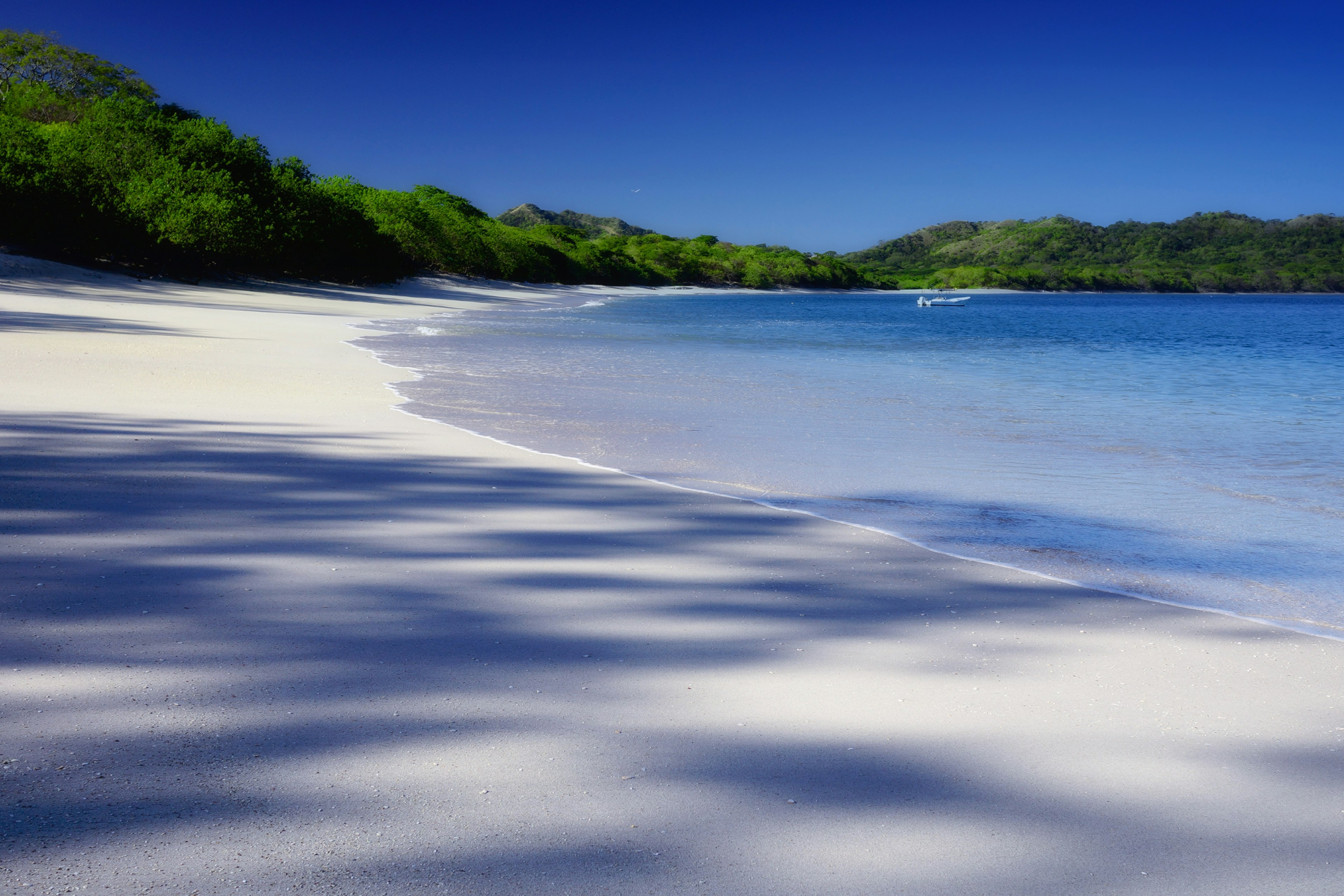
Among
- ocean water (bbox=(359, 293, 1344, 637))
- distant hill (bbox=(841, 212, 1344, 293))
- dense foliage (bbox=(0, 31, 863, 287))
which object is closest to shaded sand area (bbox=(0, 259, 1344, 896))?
ocean water (bbox=(359, 293, 1344, 637))

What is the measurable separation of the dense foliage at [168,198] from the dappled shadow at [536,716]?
25349 mm

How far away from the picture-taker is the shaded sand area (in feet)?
5.57

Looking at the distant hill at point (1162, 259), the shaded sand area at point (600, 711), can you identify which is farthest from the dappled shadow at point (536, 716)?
the distant hill at point (1162, 259)

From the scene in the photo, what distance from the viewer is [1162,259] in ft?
511

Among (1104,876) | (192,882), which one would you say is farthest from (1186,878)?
(192,882)

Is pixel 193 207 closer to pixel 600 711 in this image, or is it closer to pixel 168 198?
pixel 168 198

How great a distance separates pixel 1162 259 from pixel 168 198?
167m

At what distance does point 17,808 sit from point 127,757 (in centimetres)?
23

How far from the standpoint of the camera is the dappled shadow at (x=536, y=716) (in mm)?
1706

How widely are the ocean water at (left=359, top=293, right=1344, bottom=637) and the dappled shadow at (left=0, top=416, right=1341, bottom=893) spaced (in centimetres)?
91

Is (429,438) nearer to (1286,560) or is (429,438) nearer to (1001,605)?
(1001,605)

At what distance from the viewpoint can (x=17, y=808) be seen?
5.54 feet

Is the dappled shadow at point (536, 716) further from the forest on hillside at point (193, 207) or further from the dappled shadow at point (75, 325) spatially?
the forest on hillside at point (193, 207)

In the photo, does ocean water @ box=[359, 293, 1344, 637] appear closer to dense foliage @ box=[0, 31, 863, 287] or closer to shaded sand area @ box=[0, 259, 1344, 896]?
shaded sand area @ box=[0, 259, 1344, 896]
